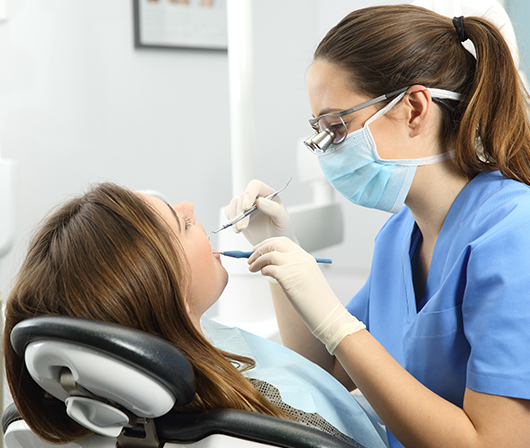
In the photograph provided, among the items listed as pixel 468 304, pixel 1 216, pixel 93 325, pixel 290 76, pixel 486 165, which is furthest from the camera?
pixel 290 76

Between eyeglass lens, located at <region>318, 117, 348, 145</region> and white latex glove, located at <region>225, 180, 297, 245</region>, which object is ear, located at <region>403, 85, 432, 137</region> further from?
white latex glove, located at <region>225, 180, 297, 245</region>

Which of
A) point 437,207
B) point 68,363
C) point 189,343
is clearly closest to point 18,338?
point 68,363

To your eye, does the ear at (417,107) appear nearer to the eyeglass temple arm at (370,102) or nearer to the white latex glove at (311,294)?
the eyeglass temple arm at (370,102)

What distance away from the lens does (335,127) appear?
3.61 feet

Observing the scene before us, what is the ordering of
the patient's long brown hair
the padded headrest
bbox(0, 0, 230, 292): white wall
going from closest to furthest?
1. the padded headrest
2. the patient's long brown hair
3. bbox(0, 0, 230, 292): white wall

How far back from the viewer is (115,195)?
2.96 ft

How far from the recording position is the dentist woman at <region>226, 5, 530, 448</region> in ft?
2.74

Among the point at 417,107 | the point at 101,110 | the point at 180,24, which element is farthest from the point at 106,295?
the point at 180,24

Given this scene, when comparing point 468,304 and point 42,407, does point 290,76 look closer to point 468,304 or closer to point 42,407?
point 468,304

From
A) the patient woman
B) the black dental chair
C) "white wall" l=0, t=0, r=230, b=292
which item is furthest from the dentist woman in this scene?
"white wall" l=0, t=0, r=230, b=292

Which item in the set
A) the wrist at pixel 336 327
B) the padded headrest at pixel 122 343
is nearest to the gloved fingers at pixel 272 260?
the wrist at pixel 336 327

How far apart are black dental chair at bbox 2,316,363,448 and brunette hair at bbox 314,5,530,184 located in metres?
0.68

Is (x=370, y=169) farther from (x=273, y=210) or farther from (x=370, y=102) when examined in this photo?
(x=273, y=210)

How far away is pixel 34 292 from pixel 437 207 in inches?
32.4
